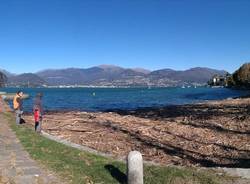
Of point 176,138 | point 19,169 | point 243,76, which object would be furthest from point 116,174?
point 243,76

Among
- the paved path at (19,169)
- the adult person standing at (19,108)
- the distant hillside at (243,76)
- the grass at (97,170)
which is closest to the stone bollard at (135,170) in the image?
the grass at (97,170)

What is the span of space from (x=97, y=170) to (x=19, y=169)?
2.02 meters

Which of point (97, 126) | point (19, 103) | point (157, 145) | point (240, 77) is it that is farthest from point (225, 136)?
point (240, 77)

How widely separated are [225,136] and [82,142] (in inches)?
242

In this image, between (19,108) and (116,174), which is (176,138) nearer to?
(116,174)

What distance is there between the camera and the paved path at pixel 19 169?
Answer: 10.0 meters

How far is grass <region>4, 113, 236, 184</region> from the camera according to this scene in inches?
392

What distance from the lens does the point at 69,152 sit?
1386 cm

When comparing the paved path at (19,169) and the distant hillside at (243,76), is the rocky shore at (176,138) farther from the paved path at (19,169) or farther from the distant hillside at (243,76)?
the distant hillside at (243,76)

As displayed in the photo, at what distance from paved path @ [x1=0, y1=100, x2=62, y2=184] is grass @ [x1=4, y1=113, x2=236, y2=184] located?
0.29 meters

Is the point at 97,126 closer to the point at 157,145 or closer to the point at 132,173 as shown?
the point at 157,145

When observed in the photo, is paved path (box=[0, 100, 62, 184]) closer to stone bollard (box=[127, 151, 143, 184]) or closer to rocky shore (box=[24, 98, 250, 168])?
stone bollard (box=[127, 151, 143, 184])

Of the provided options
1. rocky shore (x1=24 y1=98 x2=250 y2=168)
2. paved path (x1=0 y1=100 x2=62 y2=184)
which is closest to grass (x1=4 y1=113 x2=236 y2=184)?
paved path (x1=0 y1=100 x2=62 y2=184)

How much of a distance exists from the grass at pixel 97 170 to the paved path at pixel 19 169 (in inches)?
11.2
